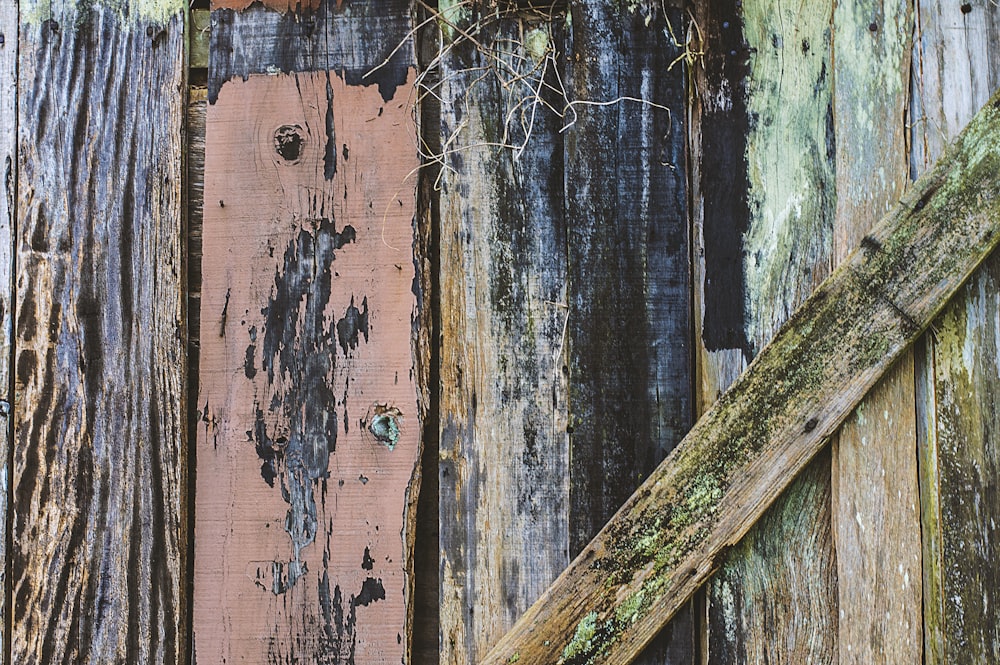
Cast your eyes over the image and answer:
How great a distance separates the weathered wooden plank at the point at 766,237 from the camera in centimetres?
147

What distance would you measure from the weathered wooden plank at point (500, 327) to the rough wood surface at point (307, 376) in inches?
3.5

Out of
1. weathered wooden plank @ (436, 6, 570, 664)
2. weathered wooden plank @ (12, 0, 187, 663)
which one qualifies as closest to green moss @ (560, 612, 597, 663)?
weathered wooden plank @ (436, 6, 570, 664)

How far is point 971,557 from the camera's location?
4.66 feet

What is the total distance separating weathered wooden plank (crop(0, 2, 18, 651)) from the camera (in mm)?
1554

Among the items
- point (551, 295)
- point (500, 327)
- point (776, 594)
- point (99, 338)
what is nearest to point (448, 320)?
point (500, 327)

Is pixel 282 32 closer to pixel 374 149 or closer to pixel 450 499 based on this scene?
pixel 374 149

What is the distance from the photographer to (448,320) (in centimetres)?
153

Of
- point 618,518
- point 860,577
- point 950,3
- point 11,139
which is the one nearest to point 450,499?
point 618,518

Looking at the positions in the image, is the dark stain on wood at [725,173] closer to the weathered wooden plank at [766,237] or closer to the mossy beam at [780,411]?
the weathered wooden plank at [766,237]

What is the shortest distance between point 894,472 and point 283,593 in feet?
4.11

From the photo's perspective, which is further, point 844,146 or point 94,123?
point 94,123

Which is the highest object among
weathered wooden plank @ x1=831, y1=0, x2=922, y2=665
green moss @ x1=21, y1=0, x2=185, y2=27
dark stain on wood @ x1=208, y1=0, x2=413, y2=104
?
green moss @ x1=21, y1=0, x2=185, y2=27

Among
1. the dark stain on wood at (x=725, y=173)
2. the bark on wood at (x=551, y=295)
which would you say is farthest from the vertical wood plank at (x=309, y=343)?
the dark stain on wood at (x=725, y=173)

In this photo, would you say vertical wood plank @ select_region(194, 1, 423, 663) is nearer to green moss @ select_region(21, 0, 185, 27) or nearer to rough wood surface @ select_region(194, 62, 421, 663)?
rough wood surface @ select_region(194, 62, 421, 663)
